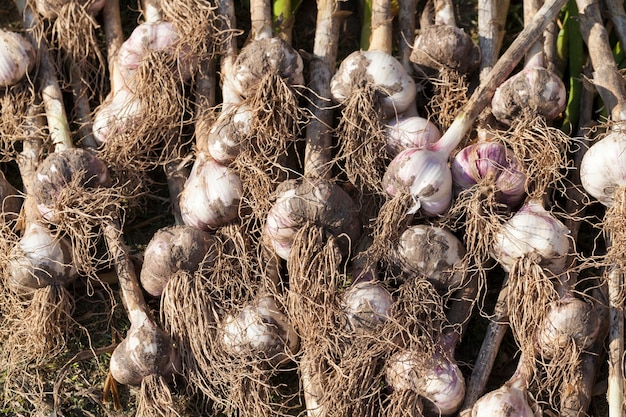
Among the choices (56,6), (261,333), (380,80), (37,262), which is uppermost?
(56,6)

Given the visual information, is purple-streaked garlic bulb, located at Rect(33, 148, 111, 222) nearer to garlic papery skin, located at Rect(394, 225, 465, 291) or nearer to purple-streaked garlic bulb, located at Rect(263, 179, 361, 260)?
purple-streaked garlic bulb, located at Rect(263, 179, 361, 260)

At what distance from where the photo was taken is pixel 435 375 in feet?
6.89

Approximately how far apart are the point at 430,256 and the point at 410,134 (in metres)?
0.33

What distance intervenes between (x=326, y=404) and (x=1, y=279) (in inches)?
37.7

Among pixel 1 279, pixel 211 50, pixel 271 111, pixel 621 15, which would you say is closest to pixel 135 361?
pixel 1 279

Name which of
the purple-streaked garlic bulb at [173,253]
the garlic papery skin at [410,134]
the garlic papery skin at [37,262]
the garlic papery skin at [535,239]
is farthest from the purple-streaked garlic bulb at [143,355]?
the garlic papery skin at [535,239]

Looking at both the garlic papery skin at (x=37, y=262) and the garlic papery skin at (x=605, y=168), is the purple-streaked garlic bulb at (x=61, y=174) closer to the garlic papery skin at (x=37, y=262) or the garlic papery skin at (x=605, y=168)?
the garlic papery skin at (x=37, y=262)

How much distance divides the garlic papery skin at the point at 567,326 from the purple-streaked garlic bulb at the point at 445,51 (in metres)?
0.69

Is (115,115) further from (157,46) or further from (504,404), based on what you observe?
(504,404)

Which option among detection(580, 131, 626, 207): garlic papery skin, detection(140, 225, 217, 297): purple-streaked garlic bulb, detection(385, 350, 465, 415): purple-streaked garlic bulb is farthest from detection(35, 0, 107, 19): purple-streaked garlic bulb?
detection(580, 131, 626, 207): garlic papery skin

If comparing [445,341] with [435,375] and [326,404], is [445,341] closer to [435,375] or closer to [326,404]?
[435,375]

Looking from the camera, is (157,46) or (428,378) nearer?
(428,378)

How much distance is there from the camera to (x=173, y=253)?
7.31ft

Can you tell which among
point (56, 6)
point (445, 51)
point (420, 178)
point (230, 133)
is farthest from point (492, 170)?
point (56, 6)
